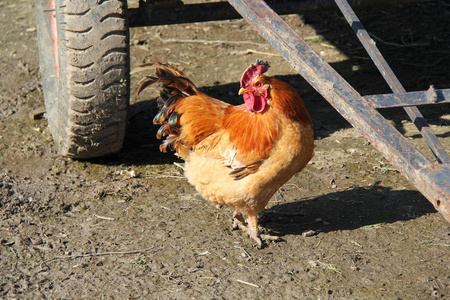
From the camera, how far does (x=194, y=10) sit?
4914mm

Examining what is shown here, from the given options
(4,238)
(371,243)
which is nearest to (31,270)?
(4,238)

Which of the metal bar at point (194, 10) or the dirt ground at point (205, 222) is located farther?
the metal bar at point (194, 10)

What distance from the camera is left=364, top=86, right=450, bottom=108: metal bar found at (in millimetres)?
3031

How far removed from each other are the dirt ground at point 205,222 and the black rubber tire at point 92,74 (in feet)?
1.48

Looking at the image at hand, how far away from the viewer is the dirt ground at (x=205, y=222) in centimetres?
341

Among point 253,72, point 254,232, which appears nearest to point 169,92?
point 253,72

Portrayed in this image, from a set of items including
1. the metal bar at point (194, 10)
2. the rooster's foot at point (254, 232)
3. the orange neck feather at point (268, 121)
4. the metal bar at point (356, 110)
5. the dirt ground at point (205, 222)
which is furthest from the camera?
the metal bar at point (194, 10)

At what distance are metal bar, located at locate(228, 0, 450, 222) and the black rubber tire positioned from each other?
1.11 meters

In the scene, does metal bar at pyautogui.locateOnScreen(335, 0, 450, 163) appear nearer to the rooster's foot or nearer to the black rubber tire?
the rooster's foot

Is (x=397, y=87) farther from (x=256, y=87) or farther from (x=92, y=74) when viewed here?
(x=92, y=74)

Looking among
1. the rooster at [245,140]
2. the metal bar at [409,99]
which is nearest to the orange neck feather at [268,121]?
the rooster at [245,140]

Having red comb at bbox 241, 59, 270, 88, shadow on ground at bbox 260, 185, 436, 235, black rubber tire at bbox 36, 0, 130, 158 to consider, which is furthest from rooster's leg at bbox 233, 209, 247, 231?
black rubber tire at bbox 36, 0, 130, 158

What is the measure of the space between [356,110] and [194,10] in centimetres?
244

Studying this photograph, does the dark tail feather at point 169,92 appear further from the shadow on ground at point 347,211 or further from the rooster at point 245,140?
the shadow on ground at point 347,211
